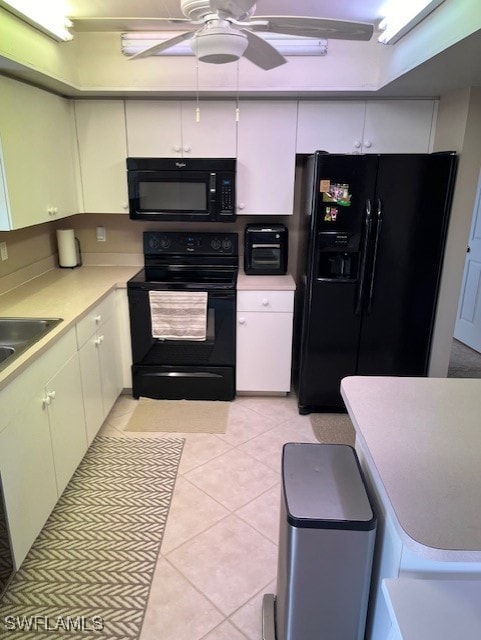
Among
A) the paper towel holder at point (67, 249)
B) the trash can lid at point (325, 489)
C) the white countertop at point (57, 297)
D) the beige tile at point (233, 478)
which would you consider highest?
the paper towel holder at point (67, 249)

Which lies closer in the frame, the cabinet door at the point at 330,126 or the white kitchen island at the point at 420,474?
the white kitchen island at the point at 420,474

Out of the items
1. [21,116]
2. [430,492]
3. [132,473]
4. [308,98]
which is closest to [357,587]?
[430,492]

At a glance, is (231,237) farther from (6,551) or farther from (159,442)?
(6,551)

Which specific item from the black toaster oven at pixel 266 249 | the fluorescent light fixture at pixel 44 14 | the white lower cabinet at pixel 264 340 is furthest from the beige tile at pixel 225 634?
the fluorescent light fixture at pixel 44 14

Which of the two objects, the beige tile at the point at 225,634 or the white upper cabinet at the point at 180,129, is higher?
the white upper cabinet at the point at 180,129

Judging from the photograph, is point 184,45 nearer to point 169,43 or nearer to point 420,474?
point 169,43

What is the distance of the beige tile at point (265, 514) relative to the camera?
2145 millimetres

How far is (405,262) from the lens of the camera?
9.51ft

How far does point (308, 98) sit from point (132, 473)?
102 inches

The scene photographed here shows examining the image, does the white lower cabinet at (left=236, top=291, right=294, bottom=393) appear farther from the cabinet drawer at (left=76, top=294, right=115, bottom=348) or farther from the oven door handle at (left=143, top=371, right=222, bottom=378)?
the cabinet drawer at (left=76, top=294, right=115, bottom=348)

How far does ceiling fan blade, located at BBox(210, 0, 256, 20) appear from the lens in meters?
1.31

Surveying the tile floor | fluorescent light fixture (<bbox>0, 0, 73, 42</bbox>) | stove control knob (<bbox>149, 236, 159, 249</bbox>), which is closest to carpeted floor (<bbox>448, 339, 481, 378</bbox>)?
the tile floor

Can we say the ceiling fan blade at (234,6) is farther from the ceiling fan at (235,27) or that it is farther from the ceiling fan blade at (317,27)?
the ceiling fan blade at (317,27)

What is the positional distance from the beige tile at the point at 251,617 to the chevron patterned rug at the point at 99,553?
1.22ft
